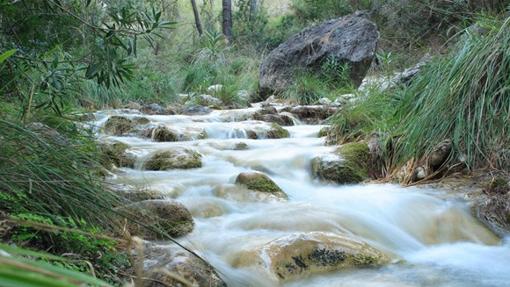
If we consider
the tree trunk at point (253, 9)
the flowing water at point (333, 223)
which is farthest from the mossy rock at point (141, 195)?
the tree trunk at point (253, 9)

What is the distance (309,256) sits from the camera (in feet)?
8.81

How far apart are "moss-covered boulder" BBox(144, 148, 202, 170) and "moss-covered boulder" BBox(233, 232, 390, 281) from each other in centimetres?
193

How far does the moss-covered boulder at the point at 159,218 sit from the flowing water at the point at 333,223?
82mm

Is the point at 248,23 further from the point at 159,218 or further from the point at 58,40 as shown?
the point at 159,218

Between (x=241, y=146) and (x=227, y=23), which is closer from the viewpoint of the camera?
(x=241, y=146)

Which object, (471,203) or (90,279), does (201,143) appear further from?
(90,279)

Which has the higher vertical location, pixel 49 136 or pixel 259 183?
pixel 49 136

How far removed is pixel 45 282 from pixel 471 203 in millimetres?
3534

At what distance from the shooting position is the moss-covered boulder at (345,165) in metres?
4.29

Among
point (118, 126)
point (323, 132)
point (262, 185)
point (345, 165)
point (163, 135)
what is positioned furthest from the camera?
point (118, 126)

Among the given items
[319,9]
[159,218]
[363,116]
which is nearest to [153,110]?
[363,116]

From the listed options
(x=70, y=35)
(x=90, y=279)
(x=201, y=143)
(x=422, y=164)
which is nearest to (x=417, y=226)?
(x=422, y=164)

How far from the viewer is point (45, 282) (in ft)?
1.19

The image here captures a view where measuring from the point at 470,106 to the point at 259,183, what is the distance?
Answer: 1.67 metres
